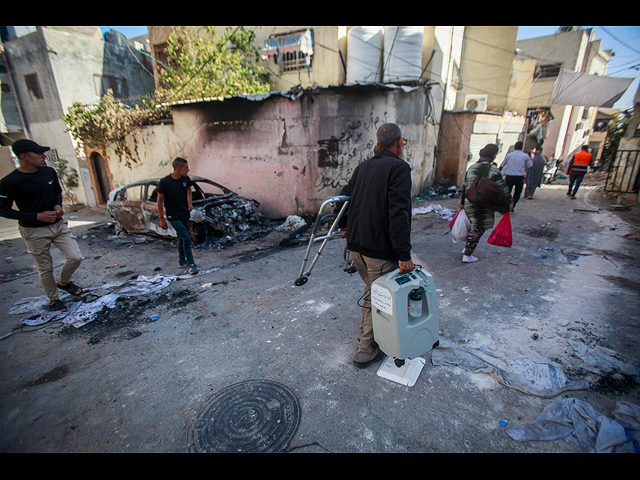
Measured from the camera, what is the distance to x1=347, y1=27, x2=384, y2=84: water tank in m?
10.1

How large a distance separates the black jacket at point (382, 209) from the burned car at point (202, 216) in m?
4.73

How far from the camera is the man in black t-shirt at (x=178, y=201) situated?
15.3 ft

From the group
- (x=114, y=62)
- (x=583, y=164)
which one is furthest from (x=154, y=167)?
(x=583, y=164)

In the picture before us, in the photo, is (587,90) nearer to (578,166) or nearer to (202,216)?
(578,166)

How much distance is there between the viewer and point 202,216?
6250 millimetres

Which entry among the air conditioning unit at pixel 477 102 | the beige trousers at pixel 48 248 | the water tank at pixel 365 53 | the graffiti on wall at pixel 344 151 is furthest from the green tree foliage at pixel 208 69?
the air conditioning unit at pixel 477 102

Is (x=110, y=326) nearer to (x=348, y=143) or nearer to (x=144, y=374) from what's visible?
(x=144, y=374)

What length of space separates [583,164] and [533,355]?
9.03m

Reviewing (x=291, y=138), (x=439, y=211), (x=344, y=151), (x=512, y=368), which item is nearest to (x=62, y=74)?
(x=291, y=138)

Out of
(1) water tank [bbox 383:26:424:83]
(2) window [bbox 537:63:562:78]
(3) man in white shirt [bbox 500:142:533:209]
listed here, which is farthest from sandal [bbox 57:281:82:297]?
(2) window [bbox 537:63:562:78]

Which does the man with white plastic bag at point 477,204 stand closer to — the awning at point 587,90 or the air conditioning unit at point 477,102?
the air conditioning unit at point 477,102

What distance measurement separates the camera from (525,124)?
15641 millimetres

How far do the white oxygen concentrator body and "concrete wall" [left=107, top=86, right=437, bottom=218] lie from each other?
6061 mm

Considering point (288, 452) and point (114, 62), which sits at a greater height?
point (114, 62)
